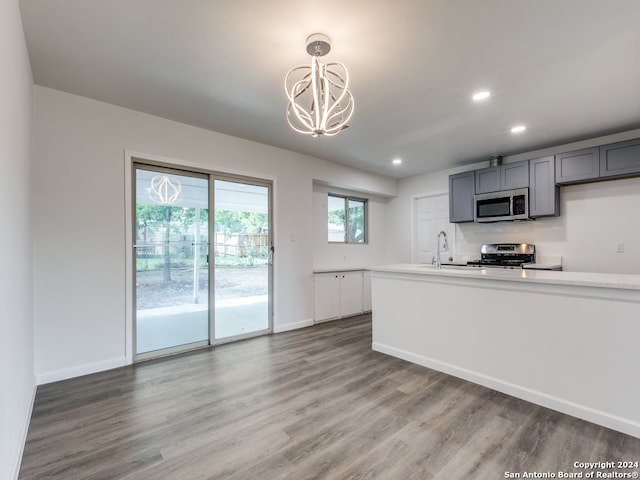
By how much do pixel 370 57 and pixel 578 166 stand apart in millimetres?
3377

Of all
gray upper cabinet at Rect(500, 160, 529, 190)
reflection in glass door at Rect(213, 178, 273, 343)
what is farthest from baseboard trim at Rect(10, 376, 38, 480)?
gray upper cabinet at Rect(500, 160, 529, 190)

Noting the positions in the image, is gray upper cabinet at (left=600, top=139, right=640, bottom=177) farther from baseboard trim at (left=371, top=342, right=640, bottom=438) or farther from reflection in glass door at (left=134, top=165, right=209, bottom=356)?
reflection in glass door at (left=134, top=165, right=209, bottom=356)

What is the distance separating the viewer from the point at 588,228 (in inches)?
161

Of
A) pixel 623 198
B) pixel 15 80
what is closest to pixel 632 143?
pixel 623 198

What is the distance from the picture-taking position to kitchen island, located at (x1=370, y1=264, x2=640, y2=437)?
205 centimetres

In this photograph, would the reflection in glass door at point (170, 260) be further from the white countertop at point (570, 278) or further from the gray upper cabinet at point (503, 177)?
the gray upper cabinet at point (503, 177)

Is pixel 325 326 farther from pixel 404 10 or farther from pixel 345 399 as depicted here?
pixel 404 10

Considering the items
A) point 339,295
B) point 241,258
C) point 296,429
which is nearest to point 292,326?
point 339,295

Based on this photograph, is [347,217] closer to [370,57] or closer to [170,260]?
[170,260]

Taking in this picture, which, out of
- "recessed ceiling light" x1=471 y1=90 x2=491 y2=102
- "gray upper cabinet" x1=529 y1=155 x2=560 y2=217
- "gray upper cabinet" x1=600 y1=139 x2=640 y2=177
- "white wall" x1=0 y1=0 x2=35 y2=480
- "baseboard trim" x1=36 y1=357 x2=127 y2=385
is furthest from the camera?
"gray upper cabinet" x1=529 y1=155 x2=560 y2=217

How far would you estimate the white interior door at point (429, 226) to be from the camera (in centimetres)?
562

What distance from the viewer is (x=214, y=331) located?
3820 mm

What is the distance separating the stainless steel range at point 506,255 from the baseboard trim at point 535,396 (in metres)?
2.23

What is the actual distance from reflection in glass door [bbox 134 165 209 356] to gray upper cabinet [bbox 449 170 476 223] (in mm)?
3930
